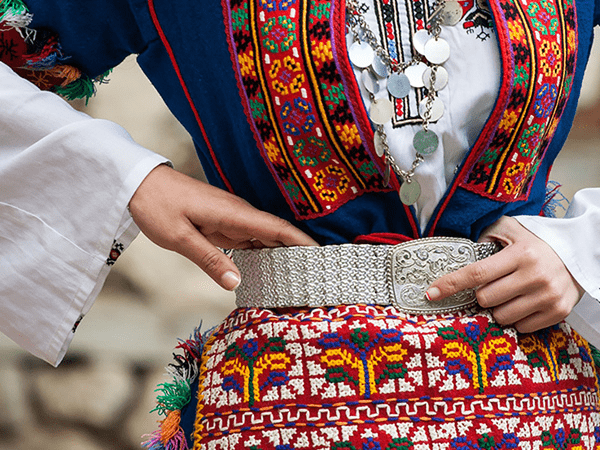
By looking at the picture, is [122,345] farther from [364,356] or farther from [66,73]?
[364,356]

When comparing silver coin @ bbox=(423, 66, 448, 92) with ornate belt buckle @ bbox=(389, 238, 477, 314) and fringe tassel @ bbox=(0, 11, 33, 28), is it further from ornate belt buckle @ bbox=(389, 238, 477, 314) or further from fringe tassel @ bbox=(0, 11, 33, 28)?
fringe tassel @ bbox=(0, 11, 33, 28)

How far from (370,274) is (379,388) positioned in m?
0.11

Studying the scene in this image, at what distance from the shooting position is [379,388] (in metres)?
0.58

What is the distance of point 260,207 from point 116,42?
27 centimetres

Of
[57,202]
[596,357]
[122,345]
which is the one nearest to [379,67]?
[57,202]

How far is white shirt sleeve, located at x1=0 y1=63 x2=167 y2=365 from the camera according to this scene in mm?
617

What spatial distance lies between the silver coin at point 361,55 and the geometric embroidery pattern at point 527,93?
139mm

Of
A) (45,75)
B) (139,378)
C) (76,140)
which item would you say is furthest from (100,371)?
(76,140)

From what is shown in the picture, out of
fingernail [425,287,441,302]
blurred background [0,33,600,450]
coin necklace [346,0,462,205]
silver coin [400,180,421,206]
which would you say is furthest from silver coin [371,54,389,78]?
blurred background [0,33,600,450]

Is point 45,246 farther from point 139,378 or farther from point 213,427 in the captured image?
Answer: point 139,378

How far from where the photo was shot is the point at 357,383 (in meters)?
0.58

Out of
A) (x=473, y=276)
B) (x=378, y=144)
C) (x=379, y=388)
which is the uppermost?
(x=378, y=144)

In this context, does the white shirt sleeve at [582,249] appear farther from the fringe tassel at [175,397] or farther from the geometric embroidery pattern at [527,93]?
the fringe tassel at [175,397]

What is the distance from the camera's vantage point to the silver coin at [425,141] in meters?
0.60
